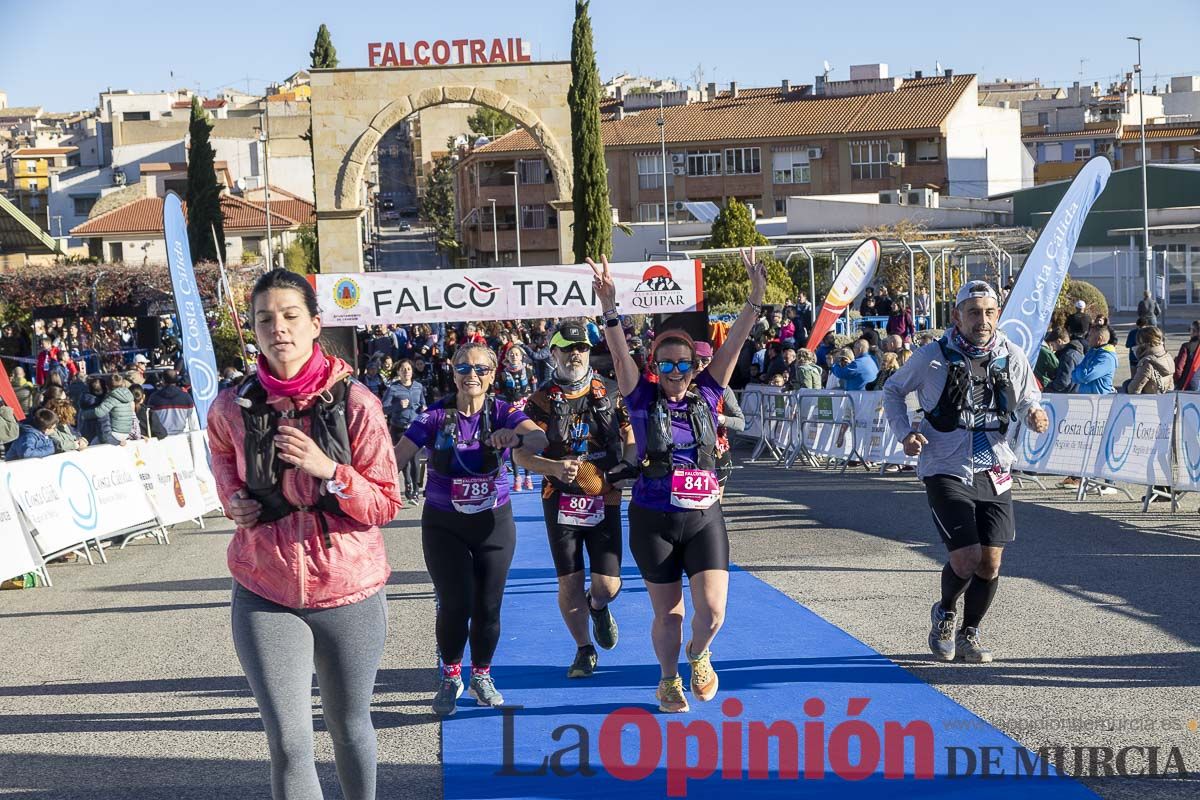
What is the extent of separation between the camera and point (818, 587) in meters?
10.3

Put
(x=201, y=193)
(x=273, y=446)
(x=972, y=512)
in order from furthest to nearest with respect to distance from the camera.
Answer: (x=201, y=193)
(x=972, y=512)
(x=273, y=446)

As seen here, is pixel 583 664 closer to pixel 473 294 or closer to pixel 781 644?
pixel 781 644

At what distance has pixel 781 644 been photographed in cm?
828

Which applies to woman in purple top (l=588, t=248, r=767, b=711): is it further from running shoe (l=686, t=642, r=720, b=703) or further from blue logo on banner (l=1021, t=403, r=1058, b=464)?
blue logo on banner (l=1021, t=403, r=1058, b=464)

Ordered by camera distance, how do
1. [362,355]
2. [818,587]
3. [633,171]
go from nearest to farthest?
[818,587] → [362,355] → [633,171]

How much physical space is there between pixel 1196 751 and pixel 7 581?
997 cm

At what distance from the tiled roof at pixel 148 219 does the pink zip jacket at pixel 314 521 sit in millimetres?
74463

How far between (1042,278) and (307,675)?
1134 centimetres

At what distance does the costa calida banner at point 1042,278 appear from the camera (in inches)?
552

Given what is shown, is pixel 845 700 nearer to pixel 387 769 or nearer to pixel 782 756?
pixel 782 756

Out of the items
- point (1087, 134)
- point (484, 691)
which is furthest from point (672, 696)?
point (1087, 134)

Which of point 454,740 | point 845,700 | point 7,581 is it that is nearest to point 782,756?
point 845,700

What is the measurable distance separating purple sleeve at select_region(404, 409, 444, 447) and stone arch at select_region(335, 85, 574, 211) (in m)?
40.4

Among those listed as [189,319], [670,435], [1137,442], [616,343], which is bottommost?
[1137,442]
